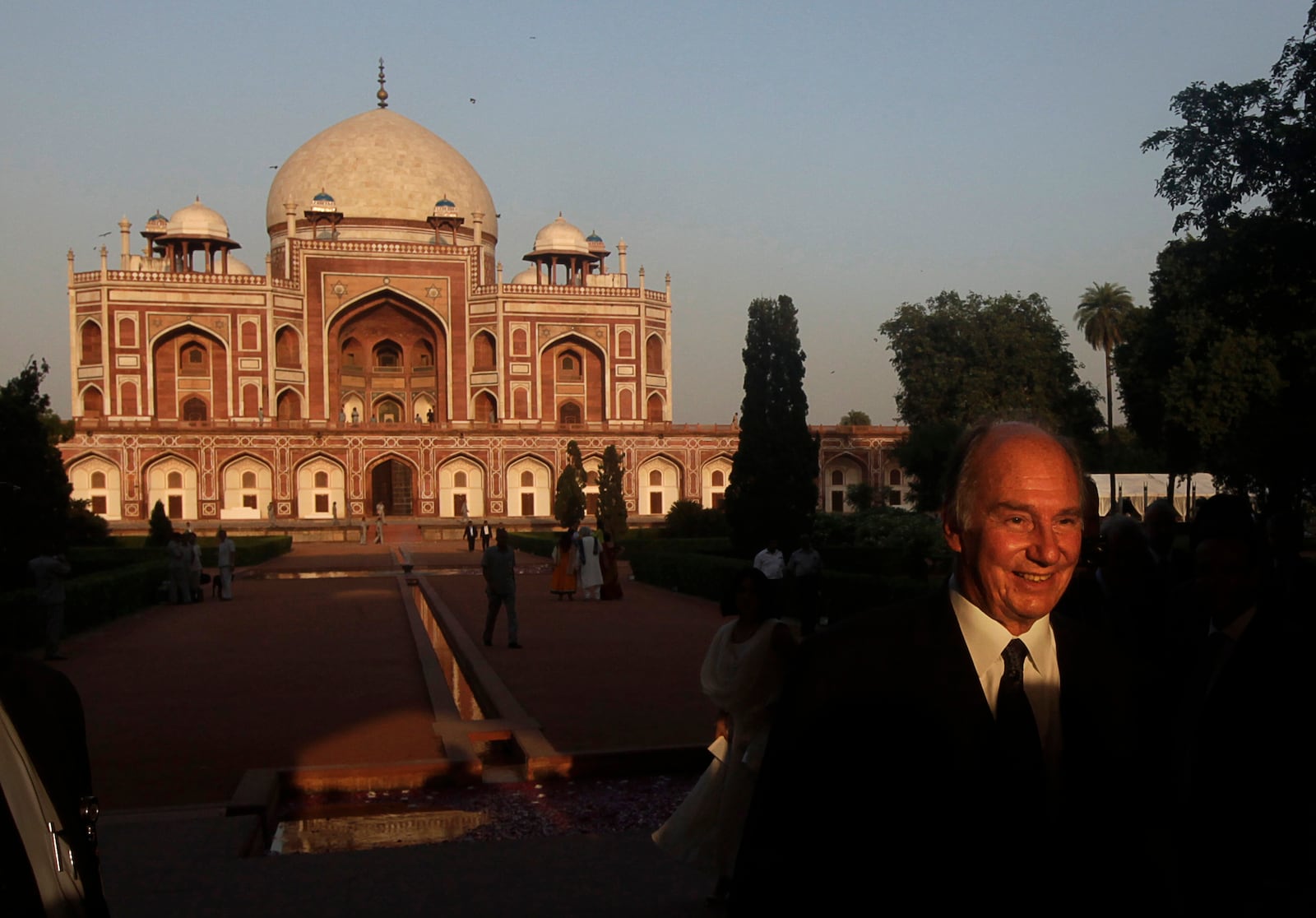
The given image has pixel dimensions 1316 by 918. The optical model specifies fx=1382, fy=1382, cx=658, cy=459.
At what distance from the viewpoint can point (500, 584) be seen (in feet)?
37.2

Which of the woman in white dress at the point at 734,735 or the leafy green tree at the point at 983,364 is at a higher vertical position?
the leafy green tree at the point at 983,364

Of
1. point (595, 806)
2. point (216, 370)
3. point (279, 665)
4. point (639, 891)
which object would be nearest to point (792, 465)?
point (279, 665)

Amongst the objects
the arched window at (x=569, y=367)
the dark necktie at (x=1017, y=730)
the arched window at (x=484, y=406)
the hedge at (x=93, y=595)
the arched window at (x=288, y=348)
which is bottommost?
the hedge at (x=93, y=595)

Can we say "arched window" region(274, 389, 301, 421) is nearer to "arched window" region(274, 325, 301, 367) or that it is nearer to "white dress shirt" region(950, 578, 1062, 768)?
"arched window" region(274, 325, 301, 367)

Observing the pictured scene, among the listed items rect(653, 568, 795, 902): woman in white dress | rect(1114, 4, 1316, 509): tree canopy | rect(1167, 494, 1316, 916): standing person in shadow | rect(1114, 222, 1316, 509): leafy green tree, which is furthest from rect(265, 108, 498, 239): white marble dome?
rect(1167, 494, 1316, 916): standing person in shadow

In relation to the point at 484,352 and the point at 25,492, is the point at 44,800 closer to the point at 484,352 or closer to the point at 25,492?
the point at 25,492

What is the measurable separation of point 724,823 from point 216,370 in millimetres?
42384

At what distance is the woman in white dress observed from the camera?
3.93 m

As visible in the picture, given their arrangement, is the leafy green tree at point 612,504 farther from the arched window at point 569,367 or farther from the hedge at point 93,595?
the arched window at point 569,367

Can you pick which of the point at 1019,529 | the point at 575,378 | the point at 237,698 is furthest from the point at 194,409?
the point at 1019,529

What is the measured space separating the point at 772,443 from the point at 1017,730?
19.7m

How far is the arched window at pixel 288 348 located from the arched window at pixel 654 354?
1153 cm

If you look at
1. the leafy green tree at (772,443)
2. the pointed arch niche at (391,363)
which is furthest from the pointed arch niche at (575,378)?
the leafy green tree at (772,443)

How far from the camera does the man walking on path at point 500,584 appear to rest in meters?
11.2
